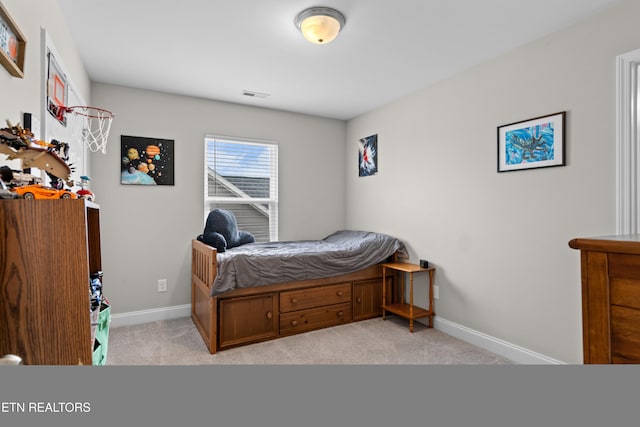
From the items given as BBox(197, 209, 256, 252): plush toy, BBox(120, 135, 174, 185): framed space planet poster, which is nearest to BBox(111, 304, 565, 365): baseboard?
BBox(197, 209, 256, 252): plush toy

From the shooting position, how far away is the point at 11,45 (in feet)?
4.12

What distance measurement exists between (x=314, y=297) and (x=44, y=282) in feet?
8.04

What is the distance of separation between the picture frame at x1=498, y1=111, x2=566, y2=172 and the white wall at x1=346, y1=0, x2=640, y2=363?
0.05 m

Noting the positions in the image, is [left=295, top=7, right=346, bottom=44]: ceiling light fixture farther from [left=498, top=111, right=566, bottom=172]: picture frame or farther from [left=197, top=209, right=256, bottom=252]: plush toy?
[left=197, top=209, right=256, bottom=252]: plush toy

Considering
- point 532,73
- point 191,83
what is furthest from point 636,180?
point 191,83

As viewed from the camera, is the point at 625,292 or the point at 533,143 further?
the point at 533,143

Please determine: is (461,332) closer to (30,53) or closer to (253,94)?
(253,94)

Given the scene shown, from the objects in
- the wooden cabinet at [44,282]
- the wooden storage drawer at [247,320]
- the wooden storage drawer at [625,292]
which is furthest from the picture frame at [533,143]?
the wooden cabinet at [44,282]

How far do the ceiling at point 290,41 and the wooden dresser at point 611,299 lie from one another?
1.68 metres

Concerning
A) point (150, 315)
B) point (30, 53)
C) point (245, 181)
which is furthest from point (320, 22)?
point (150, 315)

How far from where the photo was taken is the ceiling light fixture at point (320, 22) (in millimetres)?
1988

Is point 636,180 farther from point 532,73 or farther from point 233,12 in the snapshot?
point 233,12

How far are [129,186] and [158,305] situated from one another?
124 cm

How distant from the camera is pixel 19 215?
797 mm
